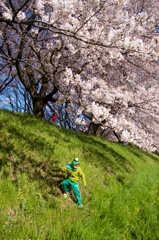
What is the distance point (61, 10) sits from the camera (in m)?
3.81

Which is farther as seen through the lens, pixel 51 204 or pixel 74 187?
pixel 74 187

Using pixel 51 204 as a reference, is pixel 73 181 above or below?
above

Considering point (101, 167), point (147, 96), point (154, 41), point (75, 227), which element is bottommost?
point (101, 167)

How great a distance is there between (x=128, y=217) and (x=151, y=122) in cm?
1147

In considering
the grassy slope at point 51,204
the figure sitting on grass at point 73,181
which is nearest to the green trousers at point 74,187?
the figure sitting on grass at point 73,181

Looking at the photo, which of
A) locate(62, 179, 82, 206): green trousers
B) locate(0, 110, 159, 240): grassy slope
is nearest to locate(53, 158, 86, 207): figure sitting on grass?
locate(62, 179, 82, 206): green trousers

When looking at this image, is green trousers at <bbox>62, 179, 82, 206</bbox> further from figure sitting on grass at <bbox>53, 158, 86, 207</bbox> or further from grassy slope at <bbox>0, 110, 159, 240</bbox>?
grassy slope at <bbox>0, 110, 159, 240</bbox>

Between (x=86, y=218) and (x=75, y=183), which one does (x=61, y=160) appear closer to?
(x=75, y=183)

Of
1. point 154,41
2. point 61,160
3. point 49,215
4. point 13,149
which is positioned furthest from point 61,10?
point 49,215

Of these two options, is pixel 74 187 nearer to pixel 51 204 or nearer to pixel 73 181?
pixel 73 181

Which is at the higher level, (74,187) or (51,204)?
(74,187)

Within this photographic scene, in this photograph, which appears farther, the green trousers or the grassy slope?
the green trousers

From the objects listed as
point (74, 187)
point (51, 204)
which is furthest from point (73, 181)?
point (51, 204)

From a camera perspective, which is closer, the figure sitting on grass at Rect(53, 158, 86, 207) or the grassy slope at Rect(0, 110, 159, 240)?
the grassy slope at Rect(0, 110, 159, 240)
